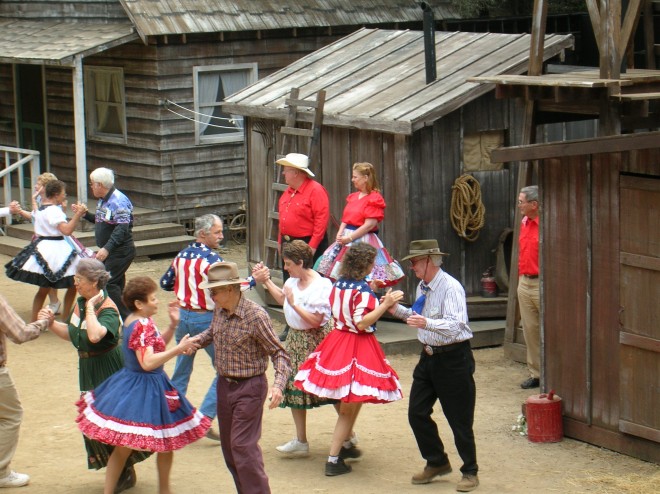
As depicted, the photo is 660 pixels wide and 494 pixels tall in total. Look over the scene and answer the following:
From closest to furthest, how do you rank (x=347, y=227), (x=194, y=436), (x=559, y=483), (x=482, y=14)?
(x=194, y=436) → (x=559, y=483) → (x=347, y=227) → (x=482, y=14)

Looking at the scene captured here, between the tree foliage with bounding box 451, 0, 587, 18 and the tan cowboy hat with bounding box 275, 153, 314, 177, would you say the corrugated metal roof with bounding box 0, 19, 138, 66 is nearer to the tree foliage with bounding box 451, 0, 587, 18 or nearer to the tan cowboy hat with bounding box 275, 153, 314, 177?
the tan cowboy hat with bounding box 275, 153, 314, 177

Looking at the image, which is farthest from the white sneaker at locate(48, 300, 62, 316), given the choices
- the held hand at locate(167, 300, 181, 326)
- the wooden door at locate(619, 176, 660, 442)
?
the wooden door at locate(619, 176, 660, 442)

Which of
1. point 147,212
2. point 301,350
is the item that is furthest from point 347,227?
point 147,212

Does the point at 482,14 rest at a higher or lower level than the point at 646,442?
higher

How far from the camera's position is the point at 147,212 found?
1756 cm

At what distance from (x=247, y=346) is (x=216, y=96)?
445 inches

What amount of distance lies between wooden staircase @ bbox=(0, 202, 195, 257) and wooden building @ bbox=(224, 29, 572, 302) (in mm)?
3545

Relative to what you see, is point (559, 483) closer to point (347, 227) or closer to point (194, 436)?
point (194, 436)

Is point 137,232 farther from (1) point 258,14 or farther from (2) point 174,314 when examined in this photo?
(2) point 174,314

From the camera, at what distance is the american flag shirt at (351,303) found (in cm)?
829

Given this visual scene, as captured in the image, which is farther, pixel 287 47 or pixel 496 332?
pixel 287 47

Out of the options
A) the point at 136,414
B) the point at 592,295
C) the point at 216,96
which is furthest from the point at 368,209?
the point at 216,96

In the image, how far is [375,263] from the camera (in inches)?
458

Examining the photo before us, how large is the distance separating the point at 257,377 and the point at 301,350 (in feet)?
4.78
